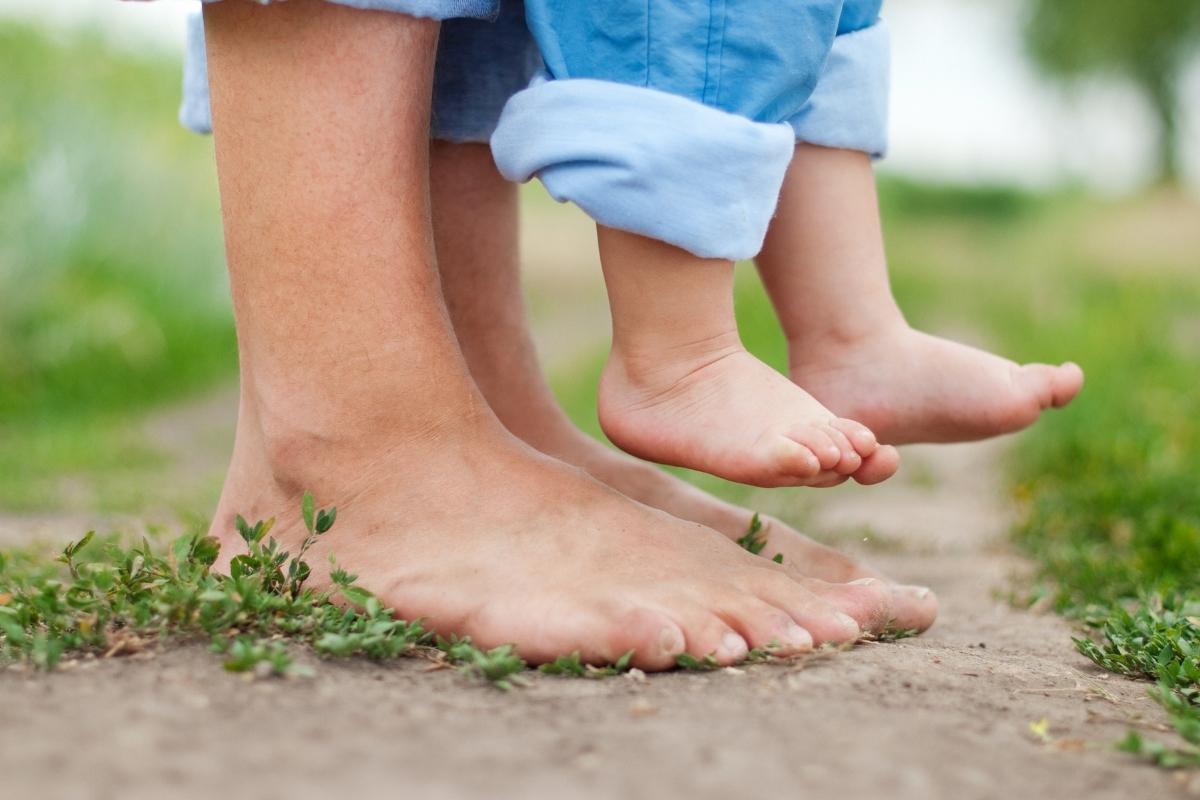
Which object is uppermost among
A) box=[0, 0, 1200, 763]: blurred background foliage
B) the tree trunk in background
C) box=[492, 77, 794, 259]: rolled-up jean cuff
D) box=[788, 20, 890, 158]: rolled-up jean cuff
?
the tree trunk in background

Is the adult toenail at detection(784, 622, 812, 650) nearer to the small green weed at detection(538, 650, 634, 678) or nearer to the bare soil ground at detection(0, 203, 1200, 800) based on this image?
the bare soil ground at detection(0, 203, 1200, 800)

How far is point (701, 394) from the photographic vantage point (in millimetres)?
1495

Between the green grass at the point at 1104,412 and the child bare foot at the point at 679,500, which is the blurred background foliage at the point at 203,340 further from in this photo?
the child bare foot at the point at 679,500

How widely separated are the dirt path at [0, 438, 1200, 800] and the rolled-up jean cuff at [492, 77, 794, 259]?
0.48 metres

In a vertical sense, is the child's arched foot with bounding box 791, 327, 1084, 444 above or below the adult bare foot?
above

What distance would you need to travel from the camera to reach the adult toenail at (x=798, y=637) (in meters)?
1.34

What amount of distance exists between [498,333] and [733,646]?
75cm

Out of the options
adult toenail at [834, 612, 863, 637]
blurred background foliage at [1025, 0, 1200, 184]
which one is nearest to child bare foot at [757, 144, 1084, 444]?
adult toenail at [834, 612, 863, 637]

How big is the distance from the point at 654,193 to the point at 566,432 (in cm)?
63

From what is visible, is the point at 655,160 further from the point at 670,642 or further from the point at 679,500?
the point at 679,500

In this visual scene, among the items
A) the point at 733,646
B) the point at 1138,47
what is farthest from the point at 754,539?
the point at 1138,47

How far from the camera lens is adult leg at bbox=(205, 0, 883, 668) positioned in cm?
139

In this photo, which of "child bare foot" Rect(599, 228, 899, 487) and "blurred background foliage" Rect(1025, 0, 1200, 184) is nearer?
"child bare foot" Rect(599, 228, 899, 487)

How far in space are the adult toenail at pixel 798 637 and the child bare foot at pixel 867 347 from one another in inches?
18.9
